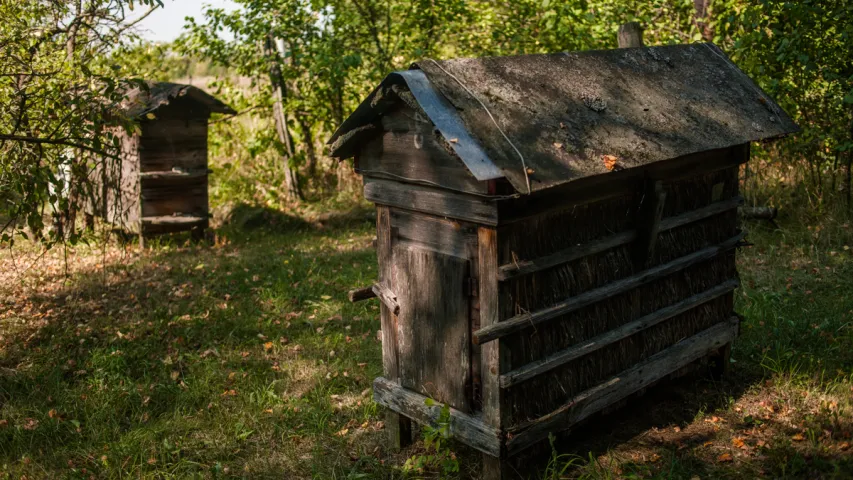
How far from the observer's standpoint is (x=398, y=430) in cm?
539

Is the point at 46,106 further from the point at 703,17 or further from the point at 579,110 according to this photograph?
the point at 703,17

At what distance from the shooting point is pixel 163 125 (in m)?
11.3

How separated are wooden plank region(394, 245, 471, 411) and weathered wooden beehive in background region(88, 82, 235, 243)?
7.20 m

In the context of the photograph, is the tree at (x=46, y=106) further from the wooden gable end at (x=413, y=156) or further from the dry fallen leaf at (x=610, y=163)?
the dry fallen leaf at (x=610, y=163)

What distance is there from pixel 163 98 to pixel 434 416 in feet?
25.2

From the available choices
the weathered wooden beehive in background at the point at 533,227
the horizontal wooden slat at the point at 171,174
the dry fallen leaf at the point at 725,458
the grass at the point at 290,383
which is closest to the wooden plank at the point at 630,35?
the weathered wooden beehive in background at the point at 533,227

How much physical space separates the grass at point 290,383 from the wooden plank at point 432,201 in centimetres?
168

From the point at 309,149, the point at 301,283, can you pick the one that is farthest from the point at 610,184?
the point at 309,149

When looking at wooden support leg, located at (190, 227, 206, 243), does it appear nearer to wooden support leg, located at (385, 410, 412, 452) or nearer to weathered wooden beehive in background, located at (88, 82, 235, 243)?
weathered wooden beehive in background, located at (88, 82, 235, 243)

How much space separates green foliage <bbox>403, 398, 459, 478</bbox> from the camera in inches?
189

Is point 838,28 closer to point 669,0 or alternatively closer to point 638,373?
point 669,0

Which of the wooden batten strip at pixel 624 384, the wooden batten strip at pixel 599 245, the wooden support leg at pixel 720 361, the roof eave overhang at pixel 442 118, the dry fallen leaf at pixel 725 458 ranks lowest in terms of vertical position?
the dry fallen leaf at pixel 725 458

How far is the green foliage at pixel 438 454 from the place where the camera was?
15.8ft

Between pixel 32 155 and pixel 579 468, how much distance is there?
5255 mm
